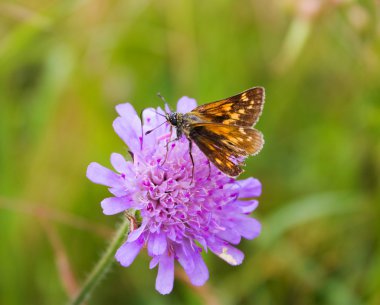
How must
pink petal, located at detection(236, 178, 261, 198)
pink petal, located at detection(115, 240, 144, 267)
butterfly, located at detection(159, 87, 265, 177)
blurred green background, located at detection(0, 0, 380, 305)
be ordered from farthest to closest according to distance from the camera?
blurred green background, located at detection(0, 0, 380, 305)
pink petal, located at detection(236, 178, 261, 198)
butterfly, located at detection(159, 87, 265, 177)
pink petal, located at detection(115, 240, 144, 267)

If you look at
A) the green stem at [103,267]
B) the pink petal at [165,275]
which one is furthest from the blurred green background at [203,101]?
the pink petal at [165,275]

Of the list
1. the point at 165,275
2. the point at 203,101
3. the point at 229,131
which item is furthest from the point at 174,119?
the point at 203,101

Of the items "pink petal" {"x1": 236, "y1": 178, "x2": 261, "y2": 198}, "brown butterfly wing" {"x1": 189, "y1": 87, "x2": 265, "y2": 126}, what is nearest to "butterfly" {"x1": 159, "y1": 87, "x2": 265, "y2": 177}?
"brown butterfly wing" {"x1": 189, "y1": 87, "x2": 265, "y2": 126}

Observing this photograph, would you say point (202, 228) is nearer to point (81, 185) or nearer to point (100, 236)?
point (100, 236)

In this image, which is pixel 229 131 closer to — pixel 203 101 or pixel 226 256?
pixel 226 256

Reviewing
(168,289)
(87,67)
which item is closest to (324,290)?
(168,289)

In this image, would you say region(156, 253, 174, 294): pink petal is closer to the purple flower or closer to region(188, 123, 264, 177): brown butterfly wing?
the purple flower
